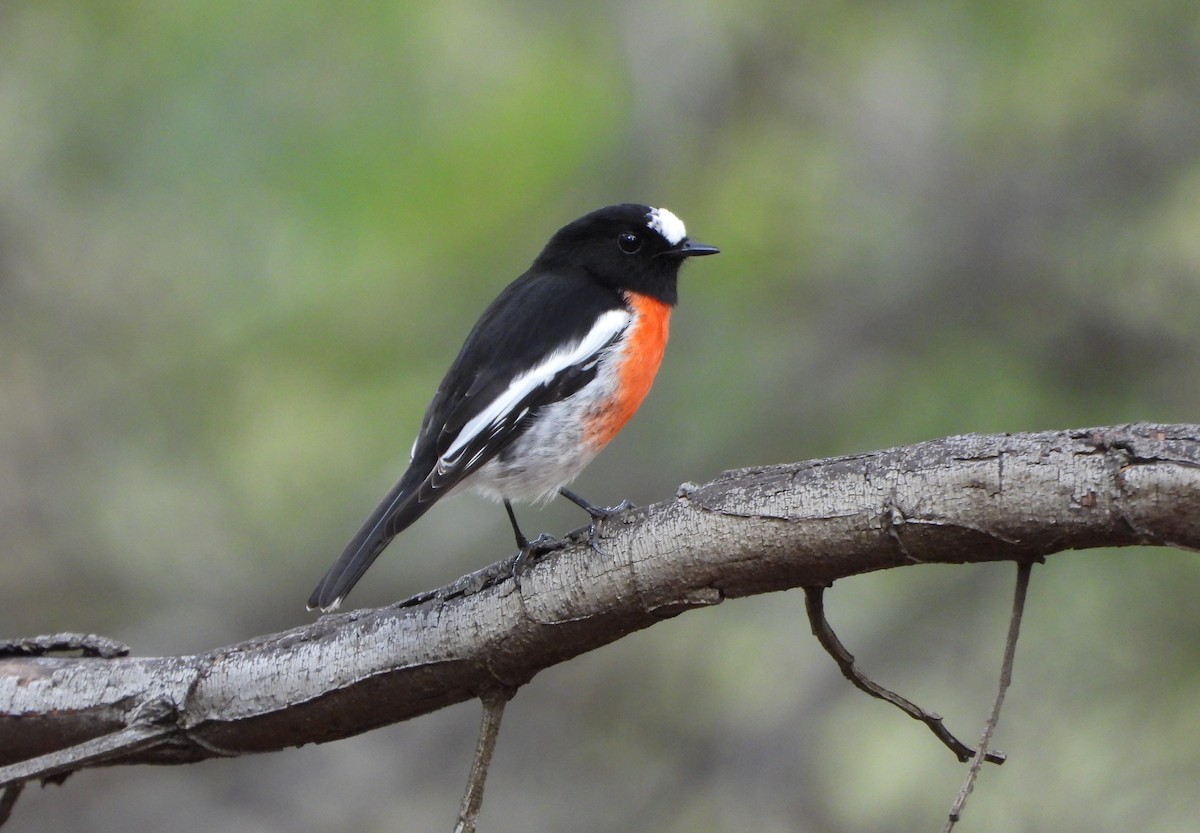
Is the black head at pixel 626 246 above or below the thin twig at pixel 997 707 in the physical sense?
above

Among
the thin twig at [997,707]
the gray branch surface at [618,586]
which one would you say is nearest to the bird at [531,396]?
the gray branch surface at [618,586]

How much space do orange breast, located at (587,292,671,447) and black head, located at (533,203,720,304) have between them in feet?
0.64

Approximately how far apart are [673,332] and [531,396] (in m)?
1.90

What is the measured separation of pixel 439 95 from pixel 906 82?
2162 mm

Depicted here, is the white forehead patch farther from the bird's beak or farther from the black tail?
the black tail

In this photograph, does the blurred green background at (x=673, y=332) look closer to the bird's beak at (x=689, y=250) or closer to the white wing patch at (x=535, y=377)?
the bird's beak at (x=689, y=250)

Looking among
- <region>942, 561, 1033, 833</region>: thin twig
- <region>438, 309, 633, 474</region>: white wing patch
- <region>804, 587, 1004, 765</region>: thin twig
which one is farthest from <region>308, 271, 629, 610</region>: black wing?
<region>942, 561, 1033, 833</region>: thin twig

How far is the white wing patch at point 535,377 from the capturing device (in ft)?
11.8

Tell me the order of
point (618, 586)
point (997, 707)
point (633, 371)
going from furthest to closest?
1. point (633, 371)
2. point (618, 586)
3. point (997, 707)

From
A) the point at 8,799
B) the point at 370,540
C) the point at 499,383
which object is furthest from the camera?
the point at 499,383

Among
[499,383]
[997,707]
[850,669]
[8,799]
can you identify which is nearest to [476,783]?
[850,669]

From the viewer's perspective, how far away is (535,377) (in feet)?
12.5

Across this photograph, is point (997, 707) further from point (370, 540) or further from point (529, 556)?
point (370, 540)

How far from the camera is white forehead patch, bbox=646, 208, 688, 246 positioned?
14.7 feet
